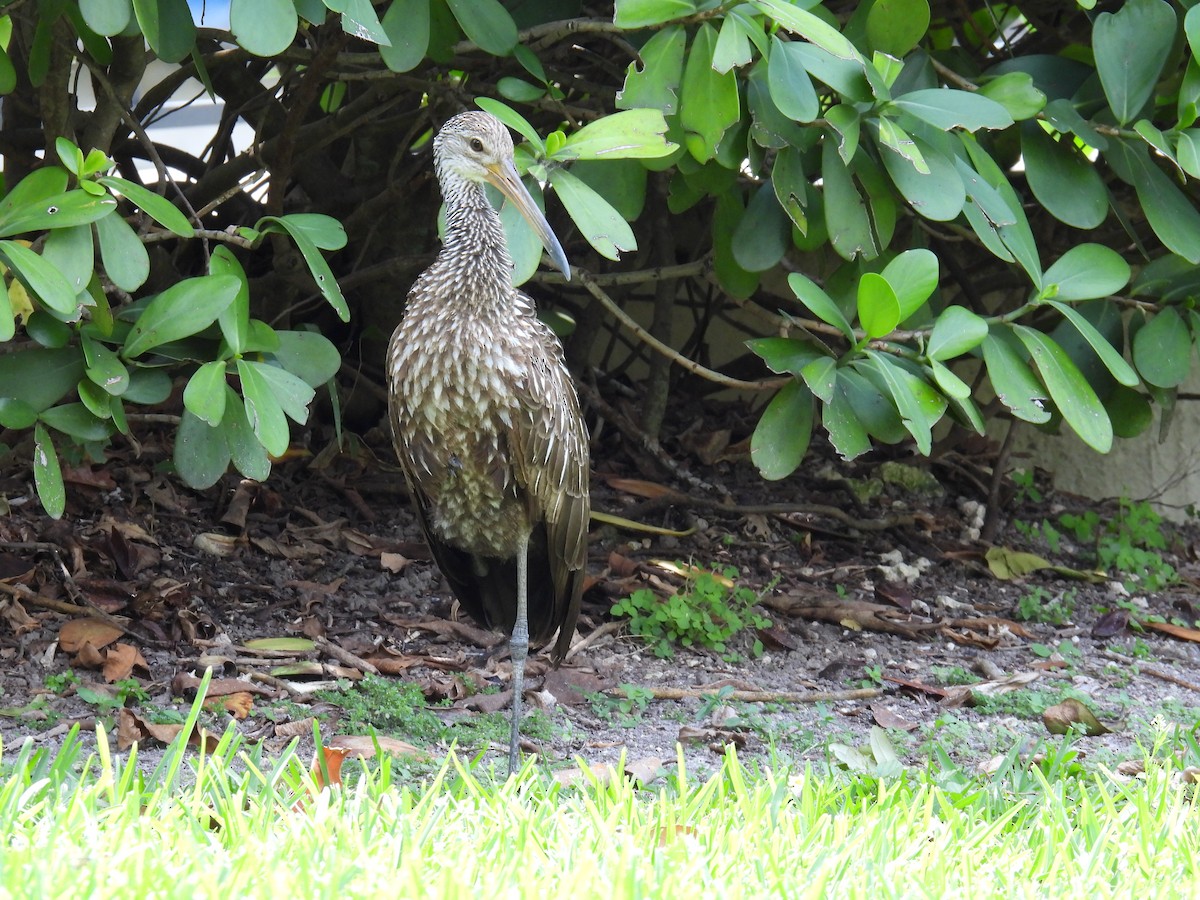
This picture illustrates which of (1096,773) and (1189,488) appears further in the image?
(1189,488)

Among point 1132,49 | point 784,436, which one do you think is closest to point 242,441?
point 784,436

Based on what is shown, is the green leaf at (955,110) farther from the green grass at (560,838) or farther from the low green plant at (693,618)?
the low green plant at (693,618)

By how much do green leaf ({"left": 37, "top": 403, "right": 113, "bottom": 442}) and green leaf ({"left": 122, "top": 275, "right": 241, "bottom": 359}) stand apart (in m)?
0.26

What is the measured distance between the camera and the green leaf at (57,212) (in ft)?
9.73

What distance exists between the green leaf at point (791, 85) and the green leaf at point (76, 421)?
6.39ft

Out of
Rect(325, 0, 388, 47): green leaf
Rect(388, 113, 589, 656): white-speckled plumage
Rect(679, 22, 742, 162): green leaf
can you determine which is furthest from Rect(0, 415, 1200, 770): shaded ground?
Rect(325, 0, 388, 47): green leaf

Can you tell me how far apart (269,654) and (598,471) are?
2164mm

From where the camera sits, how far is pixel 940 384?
349 centimetres

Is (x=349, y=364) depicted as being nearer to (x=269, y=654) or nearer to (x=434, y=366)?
(x=269, y=654)

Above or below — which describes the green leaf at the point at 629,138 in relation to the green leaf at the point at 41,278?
above

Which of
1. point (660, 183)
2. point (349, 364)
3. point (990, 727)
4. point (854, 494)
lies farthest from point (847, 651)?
point (349, 364)

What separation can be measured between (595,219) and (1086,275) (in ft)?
5.26

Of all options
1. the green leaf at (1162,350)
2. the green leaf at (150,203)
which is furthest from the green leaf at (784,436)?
the green leaf at (150,203)

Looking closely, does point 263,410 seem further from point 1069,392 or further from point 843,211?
point 1069,392
